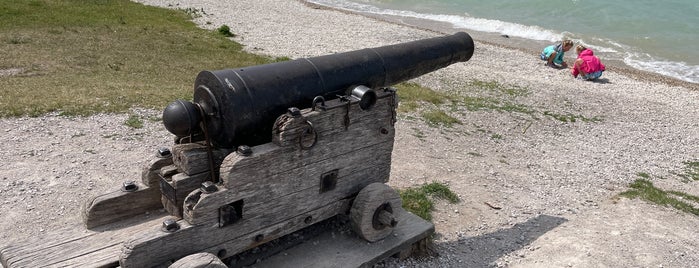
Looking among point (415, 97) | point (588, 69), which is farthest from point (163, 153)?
point (588, 69)

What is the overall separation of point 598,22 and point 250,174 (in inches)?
1312

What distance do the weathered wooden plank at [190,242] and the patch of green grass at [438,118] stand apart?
6.11 m

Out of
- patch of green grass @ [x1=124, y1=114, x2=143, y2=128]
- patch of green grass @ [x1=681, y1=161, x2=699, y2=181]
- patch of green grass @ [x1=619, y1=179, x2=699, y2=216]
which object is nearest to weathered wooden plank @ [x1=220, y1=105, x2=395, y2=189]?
patch of green grass @ [x1=619, y1=179, x2=699, y2=216]

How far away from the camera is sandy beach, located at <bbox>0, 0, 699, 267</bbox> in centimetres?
623

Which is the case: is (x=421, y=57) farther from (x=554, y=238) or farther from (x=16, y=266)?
(x=16, y=266)

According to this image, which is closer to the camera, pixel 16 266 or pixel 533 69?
pixel 16 266

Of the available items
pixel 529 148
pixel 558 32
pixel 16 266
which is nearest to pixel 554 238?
pixel 529 148

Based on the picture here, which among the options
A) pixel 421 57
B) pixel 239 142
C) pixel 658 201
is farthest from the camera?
pixel 658 201

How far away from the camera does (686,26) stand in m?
33.3

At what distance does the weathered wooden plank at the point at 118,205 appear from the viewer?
4656 millimetres

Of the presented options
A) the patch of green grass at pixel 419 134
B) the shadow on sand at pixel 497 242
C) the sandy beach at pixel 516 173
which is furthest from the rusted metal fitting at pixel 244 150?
the patch of green grass at pixel 419 134

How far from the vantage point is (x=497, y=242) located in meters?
6.39

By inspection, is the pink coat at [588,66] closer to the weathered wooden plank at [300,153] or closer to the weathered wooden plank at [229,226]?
the weathered wooden plank at [300,153]

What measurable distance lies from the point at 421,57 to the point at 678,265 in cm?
354
